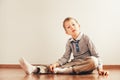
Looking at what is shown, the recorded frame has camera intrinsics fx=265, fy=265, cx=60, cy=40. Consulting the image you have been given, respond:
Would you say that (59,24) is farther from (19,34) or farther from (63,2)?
→ (19,34)

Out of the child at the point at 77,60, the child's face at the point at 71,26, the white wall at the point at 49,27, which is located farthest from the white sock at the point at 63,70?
the white wall at the point at 49,27

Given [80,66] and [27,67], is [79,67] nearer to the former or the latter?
[80,66]

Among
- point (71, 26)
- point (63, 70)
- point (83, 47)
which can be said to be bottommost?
point (63, 70)

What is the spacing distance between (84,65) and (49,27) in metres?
0.74

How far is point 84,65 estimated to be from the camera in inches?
68.3

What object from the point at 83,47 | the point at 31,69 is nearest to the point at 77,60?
the point at 83,47

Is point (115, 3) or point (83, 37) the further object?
point (115, 3)

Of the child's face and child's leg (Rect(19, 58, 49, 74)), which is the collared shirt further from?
child's leg (Rect(19, 58, 49, 74))

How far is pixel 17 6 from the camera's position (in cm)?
241

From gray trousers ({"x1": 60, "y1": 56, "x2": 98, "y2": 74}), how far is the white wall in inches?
20.8

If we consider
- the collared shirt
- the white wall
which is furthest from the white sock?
the white wall

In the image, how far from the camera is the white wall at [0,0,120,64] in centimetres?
234

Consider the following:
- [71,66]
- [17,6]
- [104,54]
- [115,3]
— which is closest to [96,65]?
[71,66]

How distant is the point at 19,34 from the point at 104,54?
780 mm
